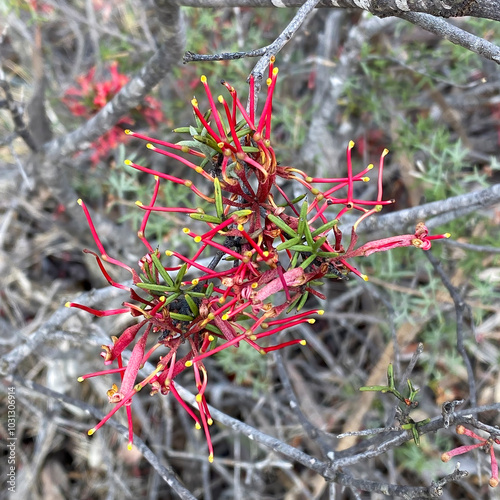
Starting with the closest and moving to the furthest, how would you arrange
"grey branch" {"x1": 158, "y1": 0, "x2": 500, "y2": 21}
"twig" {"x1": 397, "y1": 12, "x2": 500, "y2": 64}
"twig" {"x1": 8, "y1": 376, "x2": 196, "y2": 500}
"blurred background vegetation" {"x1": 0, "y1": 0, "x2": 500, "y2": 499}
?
"grey branch" {"x1": 158, "y1": 0, "x2": 500, "y2": 21}
"twig" {"x1": 397, "y1": 12, "x2": 500, "y2": 64}
"twig" {"x1": 8, "y1": 376, "x2": 196, "y2": 500}
"blurred background vegetation" {"x1": 0, "y1": 0, "x2": 500, "y2": 499}

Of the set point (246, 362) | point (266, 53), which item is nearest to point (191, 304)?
point (266, 53)

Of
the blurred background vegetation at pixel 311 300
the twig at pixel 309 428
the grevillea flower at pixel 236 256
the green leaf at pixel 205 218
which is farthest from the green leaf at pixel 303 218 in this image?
the blurred background vegetation at pixel 311 300

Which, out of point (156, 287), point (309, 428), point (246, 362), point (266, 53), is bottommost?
point (246, 362)

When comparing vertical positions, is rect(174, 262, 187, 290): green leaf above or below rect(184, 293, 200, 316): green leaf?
above

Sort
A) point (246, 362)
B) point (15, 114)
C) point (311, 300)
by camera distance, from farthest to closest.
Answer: point (311, 300), point (246, 362), point (15, 114)

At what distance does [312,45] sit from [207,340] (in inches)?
80.5

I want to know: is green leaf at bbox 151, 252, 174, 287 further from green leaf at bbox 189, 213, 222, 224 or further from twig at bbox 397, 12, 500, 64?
twig at bbox 397, 12, 500, 64

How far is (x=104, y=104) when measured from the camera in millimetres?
1957

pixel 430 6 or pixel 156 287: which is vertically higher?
→ pixel 430 6

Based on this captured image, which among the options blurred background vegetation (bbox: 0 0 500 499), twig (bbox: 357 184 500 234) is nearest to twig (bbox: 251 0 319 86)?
twig (bbox: 357 184 500 234)

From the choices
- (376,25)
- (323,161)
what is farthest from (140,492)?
(376,25)

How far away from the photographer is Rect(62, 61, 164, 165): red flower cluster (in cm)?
195

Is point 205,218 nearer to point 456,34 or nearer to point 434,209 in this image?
point 456,34

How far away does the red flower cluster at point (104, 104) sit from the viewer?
1949 mm
